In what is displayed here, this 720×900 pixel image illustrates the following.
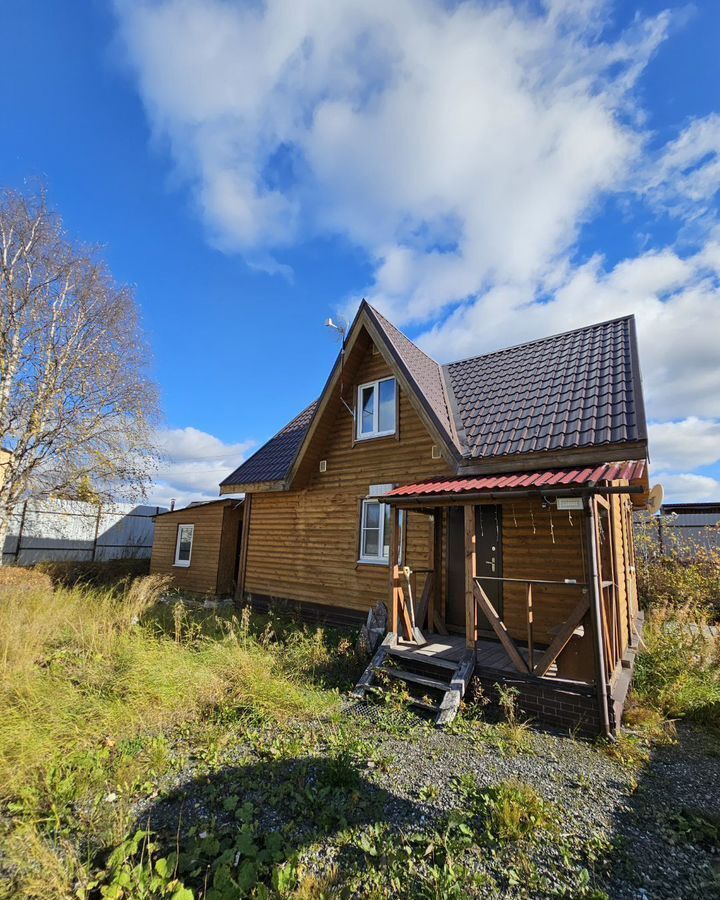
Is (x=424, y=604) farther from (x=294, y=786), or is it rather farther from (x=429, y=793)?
(x=294, y=786)

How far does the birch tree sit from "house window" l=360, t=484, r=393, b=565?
31.2 feet

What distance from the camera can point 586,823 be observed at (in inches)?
136

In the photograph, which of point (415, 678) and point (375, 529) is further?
point (375, 529)

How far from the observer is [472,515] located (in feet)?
21.4

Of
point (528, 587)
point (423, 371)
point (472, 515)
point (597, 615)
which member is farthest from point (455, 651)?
point (423, 371)

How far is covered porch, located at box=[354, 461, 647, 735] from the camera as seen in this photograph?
5.38 metres

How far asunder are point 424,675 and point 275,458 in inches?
312

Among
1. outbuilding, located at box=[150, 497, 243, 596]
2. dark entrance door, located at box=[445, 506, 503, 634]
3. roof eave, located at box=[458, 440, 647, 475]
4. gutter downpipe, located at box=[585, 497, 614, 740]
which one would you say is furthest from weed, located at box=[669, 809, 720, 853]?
outbuilding, located at box=[150, 497, 243, 596]

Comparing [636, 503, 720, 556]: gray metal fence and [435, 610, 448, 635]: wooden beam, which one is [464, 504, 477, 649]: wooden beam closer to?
[435, 610, 448, 635]: wooden beam

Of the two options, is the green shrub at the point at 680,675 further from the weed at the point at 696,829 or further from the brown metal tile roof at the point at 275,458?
the brown metal tile roof at the point at 275,458

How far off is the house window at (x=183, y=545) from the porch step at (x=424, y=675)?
11.5 meters

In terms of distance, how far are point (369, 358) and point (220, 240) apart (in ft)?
15.6

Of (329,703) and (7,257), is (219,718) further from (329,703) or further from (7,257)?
(7,257)

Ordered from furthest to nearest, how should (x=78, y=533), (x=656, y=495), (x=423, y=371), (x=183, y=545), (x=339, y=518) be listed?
(x=78, y=533)
(x=183, y=545)
(x=339, y=518)
(x=423, y=371)
(x=656, y=495)
